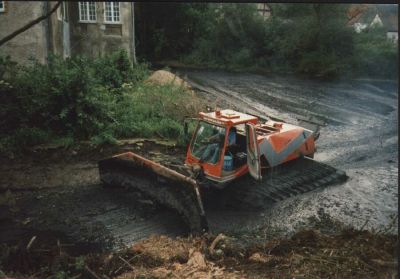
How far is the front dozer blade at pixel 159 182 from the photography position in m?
6.01

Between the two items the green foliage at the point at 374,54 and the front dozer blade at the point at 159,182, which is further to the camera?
the green foliage at the point at 374,54

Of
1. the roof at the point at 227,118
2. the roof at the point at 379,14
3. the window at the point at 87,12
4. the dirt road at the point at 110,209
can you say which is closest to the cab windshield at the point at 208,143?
the roof at the point at 227,118

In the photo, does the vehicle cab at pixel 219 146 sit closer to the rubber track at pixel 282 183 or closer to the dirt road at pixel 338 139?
the rubber track at pixel 282 183

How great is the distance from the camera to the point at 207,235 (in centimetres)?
583

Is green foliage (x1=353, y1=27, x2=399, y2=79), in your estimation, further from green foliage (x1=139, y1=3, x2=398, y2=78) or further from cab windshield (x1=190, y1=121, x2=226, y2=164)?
cab windshield (x1=190, y1=121, x2=226, y2=164)

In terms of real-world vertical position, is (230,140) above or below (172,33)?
below

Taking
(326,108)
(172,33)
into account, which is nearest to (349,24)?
(326,108)

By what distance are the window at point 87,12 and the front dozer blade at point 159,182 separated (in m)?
2.14

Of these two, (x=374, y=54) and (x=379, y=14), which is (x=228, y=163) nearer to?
(x=379, y=14)

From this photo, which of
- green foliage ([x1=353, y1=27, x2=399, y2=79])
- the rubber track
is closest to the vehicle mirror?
the rubber track

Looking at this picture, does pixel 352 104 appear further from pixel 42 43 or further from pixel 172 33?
pixel 42 43

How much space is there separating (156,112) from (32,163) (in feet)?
6.64

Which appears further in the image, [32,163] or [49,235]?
[32,163]

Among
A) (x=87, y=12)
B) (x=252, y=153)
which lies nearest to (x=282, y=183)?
(x=252, y=153)
